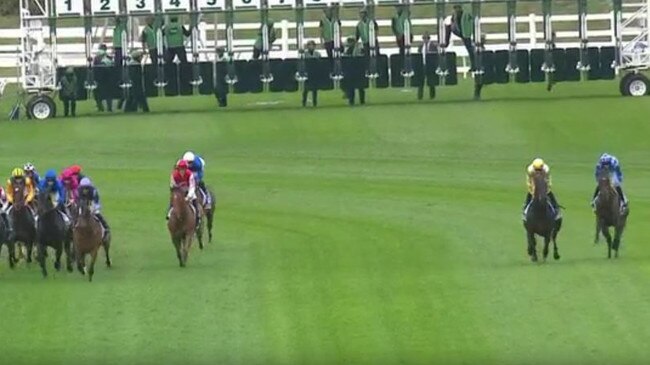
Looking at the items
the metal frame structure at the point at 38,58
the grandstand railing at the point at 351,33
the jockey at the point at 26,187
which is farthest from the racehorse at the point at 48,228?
the grandstand railing at the point at 351,33

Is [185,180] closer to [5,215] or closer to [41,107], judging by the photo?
[5,215]

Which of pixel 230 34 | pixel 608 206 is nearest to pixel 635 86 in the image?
pixel 230 34

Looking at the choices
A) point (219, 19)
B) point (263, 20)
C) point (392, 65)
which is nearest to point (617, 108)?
point (392, 65)

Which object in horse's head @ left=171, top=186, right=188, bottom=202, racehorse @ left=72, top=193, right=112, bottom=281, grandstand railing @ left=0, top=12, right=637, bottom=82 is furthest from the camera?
grandstand railing @ left=0, top=12, right=637, bottom=82

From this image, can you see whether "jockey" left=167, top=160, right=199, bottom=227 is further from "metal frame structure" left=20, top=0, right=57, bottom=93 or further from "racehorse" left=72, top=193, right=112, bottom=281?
"metal frame structure" left=20, top=0, right=57, bottom=93

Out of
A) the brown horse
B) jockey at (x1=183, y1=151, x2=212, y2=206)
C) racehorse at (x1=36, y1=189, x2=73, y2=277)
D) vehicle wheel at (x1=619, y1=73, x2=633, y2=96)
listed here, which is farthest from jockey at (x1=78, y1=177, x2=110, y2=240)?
vehicle wheel at (x1=619, y1=73, x2=633, y2=96)

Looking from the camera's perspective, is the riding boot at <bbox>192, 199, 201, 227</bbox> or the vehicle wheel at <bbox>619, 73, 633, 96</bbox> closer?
the riding boot at <bbox>192, 199, 201, 227</bbox>

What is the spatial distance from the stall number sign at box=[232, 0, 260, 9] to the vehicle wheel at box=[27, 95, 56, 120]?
16.0 feet

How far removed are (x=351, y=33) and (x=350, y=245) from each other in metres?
29.3

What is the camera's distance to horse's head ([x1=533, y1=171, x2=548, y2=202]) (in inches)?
938

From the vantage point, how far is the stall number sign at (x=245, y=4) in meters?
46.2

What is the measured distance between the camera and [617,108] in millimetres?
43562

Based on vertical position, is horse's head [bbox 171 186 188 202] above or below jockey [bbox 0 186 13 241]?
above

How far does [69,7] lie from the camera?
151 ft
